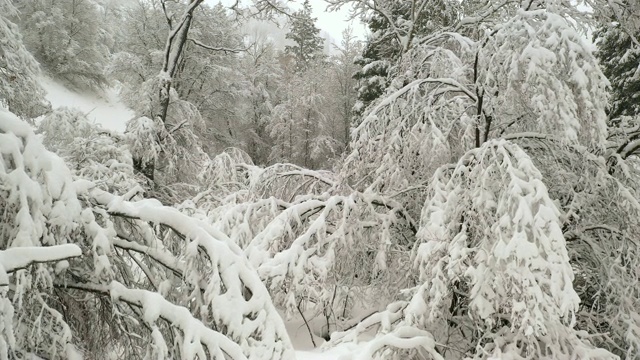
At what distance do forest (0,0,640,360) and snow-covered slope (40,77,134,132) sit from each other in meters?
14.6

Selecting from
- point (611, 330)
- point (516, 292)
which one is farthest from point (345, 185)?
point (611, 330)

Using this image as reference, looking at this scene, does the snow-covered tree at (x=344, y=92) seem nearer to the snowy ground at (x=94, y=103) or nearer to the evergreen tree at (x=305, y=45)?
the evergreen tree at (x=305, y=45)

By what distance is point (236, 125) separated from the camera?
69.2 feet

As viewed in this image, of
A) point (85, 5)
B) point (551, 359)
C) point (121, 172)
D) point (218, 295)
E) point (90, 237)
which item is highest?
point (85, 5)

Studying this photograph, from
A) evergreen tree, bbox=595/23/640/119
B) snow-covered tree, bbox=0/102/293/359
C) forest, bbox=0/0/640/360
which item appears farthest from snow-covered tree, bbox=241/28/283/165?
snow-covered tree, bbox=0/102/293/359

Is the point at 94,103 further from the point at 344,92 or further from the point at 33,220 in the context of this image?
the point at 33,220

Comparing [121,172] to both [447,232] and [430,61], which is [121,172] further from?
[447,232]

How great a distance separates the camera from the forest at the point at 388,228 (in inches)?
76.6

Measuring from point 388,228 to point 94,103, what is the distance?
24328mm

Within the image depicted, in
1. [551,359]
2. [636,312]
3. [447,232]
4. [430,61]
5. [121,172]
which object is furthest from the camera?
[121,172]

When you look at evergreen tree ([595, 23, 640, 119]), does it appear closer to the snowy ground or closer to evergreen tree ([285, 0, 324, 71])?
evergreen tree ([285, 0, 324, 71])

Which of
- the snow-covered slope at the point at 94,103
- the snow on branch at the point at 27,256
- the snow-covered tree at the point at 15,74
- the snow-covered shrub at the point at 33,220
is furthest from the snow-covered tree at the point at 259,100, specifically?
the snow on branch at the point at 27,256

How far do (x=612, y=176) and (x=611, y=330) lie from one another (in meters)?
1.57

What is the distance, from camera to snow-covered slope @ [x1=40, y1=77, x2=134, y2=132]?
21.7m
